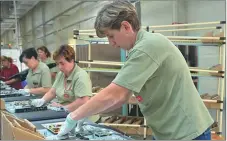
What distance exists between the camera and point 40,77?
3.19m

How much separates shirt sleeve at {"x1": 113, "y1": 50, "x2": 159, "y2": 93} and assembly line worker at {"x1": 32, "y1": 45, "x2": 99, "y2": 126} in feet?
3.84

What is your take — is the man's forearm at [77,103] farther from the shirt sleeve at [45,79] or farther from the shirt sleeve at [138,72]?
the shirt sleeve at [138,72]

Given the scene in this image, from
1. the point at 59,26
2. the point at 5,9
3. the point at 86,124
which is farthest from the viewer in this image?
the point at 5,9

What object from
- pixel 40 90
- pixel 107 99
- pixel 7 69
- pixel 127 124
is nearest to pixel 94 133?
pixel 107 99

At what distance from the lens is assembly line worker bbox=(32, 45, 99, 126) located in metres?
2.15

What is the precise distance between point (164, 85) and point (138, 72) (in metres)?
0.13

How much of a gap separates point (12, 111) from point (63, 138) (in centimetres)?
102

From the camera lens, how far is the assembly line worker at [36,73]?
311cm

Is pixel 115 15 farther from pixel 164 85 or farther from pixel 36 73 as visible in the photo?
pixel 36 73

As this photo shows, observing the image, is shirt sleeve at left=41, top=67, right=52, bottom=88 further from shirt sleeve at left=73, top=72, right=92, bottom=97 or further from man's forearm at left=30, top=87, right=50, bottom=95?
shirt sleeve at left=73, top=72, right=92, bottom=97

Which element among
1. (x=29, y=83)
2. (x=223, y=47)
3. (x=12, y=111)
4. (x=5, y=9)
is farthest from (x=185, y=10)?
(x=5, y=9)

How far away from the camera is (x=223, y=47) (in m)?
3.05

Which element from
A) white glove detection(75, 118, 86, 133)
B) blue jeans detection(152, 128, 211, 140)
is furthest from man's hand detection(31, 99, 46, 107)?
blue jeans detection(152, 128, 211, 140)

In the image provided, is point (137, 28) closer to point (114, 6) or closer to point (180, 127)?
point (114, 6)
